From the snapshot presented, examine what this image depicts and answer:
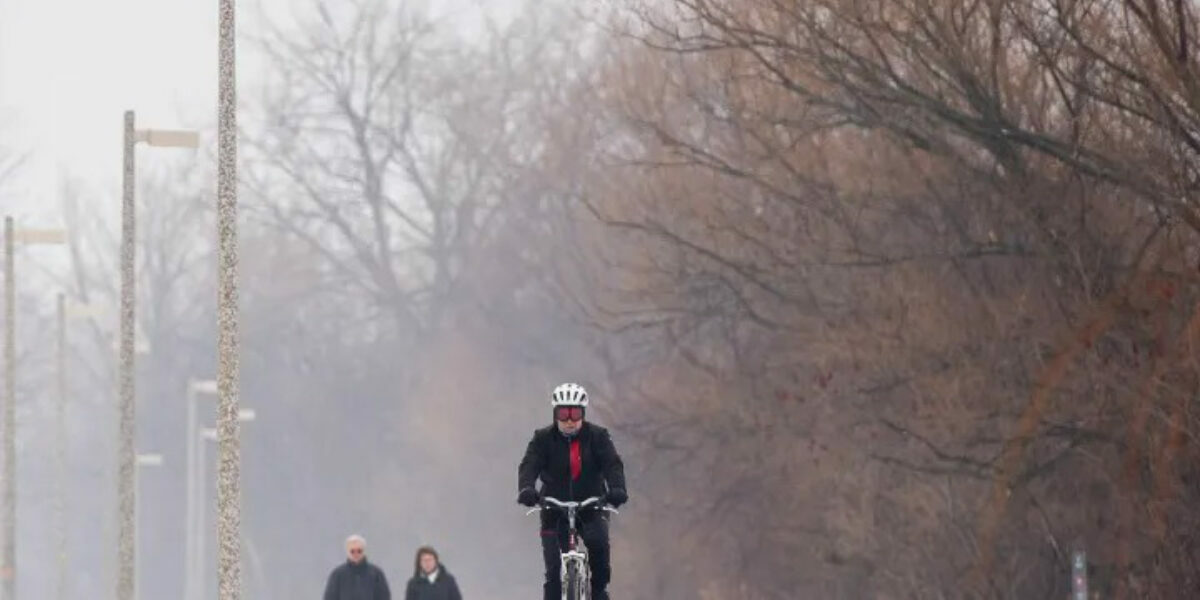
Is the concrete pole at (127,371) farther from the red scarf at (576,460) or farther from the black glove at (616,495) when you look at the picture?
the black glove at (616,495)

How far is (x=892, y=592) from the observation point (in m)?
41.2

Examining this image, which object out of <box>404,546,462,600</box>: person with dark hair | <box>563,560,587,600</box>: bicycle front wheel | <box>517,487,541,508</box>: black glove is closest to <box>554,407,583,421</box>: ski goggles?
<box>517,487,541,508</box>: black glove

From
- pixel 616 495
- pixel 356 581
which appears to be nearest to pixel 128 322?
pixel 356 581

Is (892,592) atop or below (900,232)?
below

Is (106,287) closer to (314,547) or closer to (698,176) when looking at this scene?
(314,547)

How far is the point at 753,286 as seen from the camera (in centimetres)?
4441

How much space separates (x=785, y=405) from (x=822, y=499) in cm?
162

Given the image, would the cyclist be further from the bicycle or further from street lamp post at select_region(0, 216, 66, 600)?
street lamp post at select_region(0, 216, 66, 600)

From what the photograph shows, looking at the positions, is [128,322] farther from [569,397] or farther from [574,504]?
[569,397]

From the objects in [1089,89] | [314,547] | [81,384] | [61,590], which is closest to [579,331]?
[61,590]

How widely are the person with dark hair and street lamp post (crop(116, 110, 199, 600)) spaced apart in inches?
295

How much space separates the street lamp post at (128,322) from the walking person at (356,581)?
697cm

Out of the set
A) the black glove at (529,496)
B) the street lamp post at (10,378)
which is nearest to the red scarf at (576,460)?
the black glove at (529,496)

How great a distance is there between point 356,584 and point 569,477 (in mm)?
9039
